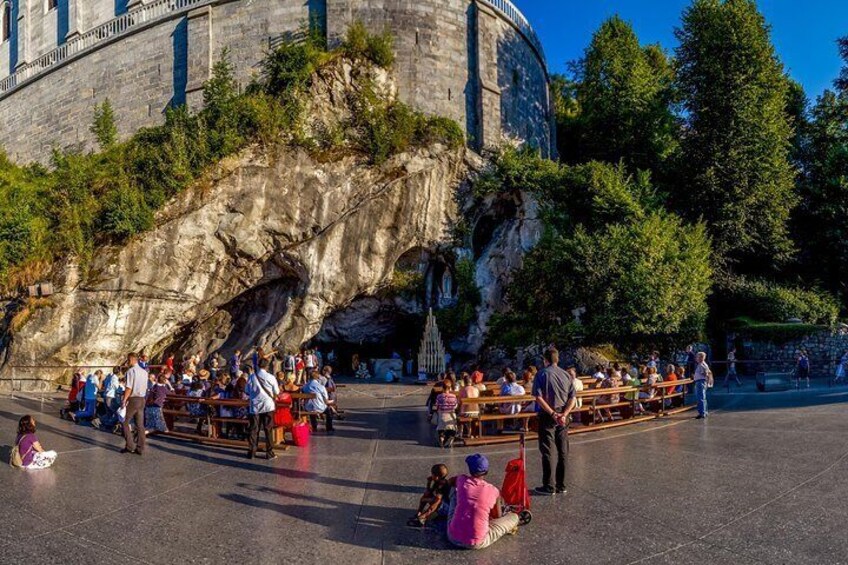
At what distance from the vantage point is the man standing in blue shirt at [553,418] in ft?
22.8

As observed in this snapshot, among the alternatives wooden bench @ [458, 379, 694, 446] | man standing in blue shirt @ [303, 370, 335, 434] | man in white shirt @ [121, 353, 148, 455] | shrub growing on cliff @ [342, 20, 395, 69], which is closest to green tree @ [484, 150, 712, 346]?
wooden bench @ [458, 379, 694, 446]

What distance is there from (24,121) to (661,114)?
114ft

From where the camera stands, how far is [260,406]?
8.96 m

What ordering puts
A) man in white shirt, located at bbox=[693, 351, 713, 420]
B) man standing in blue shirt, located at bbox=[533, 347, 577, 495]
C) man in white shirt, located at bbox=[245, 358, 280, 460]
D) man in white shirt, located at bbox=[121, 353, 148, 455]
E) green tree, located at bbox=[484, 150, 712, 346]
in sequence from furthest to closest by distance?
green tree, located at bbox=[484, 150, 712, 346], man in white shirt, located at bbox=[693, 351, 713, 420], man in white shirt, located at bbox=[121, 353, 148, 455], man in white shirt, located at bbox=[245, 358, 280, 460], man standing in blue shirt, located at bbox=[533, 347, 577, 495]

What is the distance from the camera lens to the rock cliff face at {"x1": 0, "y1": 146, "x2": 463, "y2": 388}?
21.5 m

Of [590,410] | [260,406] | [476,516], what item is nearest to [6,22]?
[260,406]

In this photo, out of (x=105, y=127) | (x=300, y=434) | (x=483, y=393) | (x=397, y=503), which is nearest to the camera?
(x=397, y=503)

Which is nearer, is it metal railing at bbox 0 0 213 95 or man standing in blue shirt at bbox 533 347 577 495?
man standing in blue shirt at bbox 533 347 577 495

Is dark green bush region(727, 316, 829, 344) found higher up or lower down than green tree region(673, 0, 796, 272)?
lower down

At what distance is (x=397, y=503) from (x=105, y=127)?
28.3m

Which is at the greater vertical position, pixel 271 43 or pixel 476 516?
pixel 271 43

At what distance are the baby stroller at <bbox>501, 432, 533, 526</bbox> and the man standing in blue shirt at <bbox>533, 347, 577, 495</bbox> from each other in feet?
3.12

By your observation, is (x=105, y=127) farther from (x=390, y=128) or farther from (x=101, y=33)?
(x=390, y=128)

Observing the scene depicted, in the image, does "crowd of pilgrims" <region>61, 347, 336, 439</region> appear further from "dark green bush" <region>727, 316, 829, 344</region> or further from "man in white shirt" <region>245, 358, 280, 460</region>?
"dark green bush" <region>727, 316, 829, 344</region>
